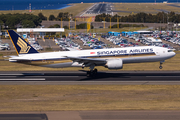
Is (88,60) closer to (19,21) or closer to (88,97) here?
(88,97)

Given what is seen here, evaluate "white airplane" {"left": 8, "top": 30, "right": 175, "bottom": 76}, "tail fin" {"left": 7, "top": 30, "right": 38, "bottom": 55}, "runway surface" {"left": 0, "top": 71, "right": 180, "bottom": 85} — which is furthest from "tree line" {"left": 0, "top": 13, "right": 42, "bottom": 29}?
"white airplane" {"left": 8, "top": 30, "right": 175, "bottom": 76}

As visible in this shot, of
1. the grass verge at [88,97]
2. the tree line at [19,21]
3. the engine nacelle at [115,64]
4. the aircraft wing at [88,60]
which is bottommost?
the grass verge at [88,97]

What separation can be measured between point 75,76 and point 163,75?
55.5 feet

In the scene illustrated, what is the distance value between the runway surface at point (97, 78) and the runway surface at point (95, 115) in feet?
47.2

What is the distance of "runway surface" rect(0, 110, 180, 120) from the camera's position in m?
23.7

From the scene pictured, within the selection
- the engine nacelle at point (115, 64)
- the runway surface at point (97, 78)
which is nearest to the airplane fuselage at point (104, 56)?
the engine nacelle at point (115, 64)

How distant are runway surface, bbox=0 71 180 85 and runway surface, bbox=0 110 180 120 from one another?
14371 millimetres

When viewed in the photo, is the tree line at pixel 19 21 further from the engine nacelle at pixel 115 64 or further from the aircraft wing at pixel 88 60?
the engine nacelle at pixel 115 64

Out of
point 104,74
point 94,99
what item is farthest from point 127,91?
point 104,74

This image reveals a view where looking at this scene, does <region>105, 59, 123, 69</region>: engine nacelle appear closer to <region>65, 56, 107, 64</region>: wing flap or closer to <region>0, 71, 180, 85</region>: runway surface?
<region>65, 56, 107, 64</region>: wing flap

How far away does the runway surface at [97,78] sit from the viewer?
40344 mm

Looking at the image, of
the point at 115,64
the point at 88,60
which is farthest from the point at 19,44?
the point at 115,64

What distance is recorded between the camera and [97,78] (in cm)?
4391

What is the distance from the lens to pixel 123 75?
4644 centimetres
